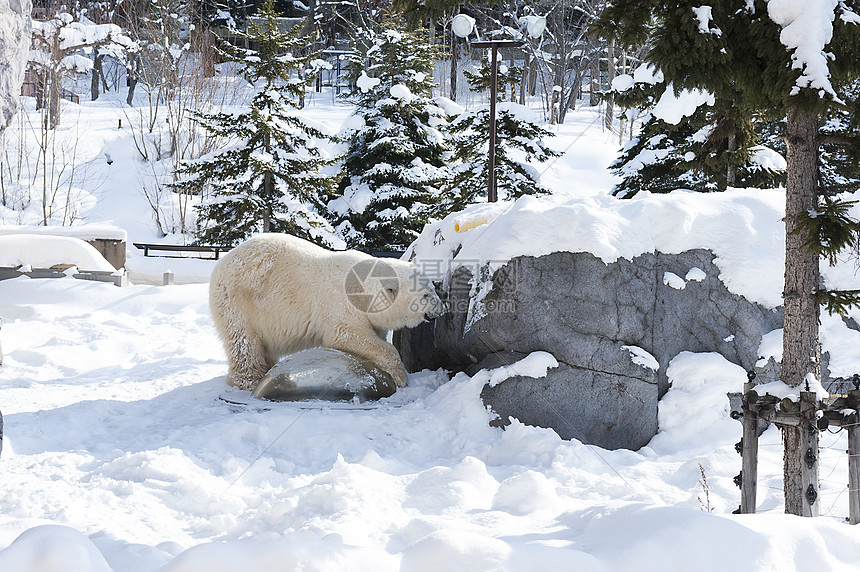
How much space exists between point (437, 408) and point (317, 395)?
999 millimetres

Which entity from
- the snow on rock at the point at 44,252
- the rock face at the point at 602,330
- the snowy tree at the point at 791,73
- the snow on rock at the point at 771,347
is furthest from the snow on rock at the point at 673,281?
the snow on rock at the point at 44,252

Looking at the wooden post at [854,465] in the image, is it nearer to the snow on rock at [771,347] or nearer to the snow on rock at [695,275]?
the snow on rock at [771,347]

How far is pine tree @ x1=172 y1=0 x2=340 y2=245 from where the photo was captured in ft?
46.3

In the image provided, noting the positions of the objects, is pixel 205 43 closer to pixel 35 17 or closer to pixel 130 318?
pixel 35 17

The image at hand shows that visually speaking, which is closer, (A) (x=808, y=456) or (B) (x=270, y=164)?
(A) (x=808, y=456)

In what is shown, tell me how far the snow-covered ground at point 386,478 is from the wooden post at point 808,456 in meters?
0.46

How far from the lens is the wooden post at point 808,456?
3.15m

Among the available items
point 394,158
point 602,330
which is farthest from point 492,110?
point 394,158

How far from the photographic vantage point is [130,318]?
9383 millimetres

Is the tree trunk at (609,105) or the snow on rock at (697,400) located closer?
the snow on rock at (697,400)

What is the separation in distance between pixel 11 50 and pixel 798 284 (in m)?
5.09

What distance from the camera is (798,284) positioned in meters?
3.35

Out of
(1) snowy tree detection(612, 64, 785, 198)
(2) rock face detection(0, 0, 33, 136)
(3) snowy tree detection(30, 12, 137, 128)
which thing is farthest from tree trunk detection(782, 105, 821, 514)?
(3) snowy tree detection(30, 12, 137, 128)

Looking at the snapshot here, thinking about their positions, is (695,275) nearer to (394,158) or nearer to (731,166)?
(731,166)
